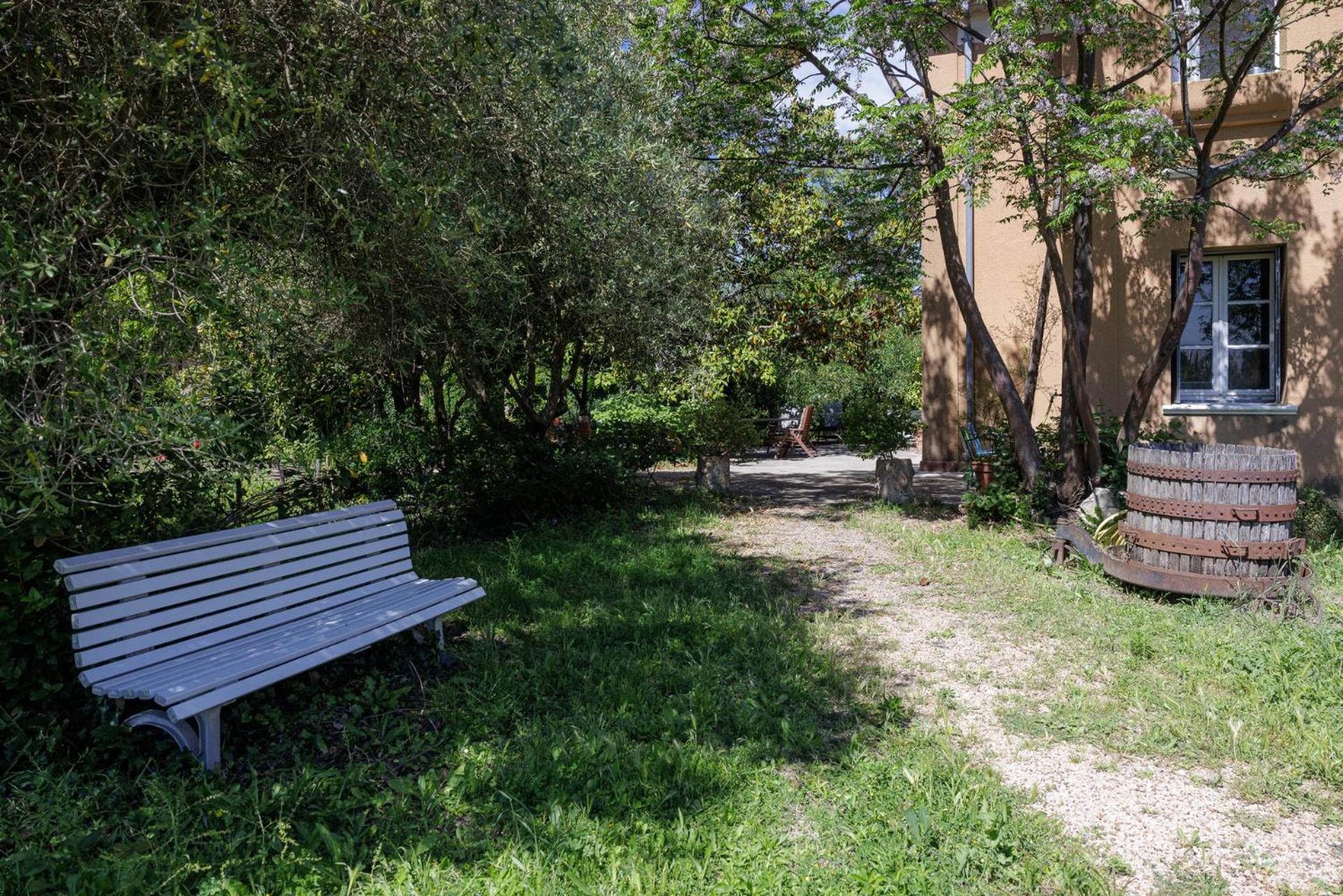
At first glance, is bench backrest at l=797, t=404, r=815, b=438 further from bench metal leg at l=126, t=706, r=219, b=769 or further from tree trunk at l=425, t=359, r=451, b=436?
bench metal leg at l=126, t=706, r=219, b=769

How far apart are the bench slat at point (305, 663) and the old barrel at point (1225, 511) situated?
4.80m

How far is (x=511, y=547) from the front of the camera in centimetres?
809

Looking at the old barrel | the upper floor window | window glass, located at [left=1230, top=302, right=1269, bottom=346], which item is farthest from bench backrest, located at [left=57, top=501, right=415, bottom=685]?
window glass, located at [left=1230, top=302, right=1269, bottom=346]

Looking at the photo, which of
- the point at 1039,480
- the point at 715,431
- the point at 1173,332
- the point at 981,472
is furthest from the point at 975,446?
the point at 715,431

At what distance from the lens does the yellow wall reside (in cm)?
967

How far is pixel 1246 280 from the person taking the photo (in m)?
10.1

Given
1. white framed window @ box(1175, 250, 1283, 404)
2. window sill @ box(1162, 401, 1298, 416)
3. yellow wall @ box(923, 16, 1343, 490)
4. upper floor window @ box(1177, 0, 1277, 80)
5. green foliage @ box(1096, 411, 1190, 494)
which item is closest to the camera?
upper floor window @ box(1177, 0, 1277, 80)

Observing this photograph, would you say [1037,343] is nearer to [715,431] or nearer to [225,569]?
[715,431]

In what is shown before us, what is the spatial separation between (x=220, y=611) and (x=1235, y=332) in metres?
10.7

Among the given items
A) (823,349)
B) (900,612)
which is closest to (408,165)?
(900,612)

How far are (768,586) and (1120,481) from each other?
4.16m

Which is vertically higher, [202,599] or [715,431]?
[715,431]

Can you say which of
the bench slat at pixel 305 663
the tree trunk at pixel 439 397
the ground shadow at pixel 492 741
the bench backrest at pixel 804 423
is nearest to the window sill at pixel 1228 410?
the ground shadow at pixel 492 741

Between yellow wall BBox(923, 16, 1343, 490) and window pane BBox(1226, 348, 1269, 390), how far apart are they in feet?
0.93
